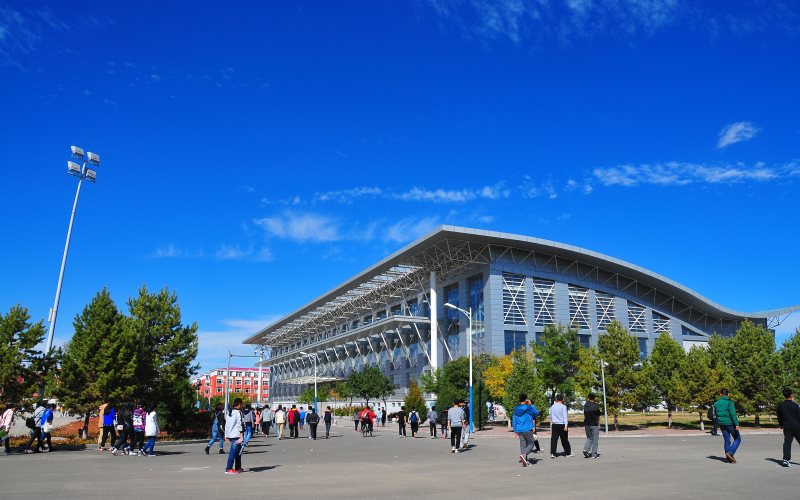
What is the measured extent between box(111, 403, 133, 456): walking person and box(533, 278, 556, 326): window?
47892mm

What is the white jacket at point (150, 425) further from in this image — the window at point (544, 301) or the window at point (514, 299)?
the window at point (544, 301)

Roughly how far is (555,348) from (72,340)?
1145 inches

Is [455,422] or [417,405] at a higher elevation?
[417,405]

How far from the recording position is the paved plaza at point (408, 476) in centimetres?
1079

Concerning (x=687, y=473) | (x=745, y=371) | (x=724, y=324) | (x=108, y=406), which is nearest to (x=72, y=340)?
(x=108, y=406)

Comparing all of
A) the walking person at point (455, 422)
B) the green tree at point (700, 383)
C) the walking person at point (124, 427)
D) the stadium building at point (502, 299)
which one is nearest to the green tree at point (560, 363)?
the green tree at point (700, 383)

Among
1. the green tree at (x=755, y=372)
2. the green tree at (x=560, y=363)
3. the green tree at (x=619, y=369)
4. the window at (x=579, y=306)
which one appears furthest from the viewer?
the window at (x=579, y=306)

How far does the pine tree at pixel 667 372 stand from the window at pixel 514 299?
1755 cm

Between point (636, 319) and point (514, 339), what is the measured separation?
55.7 feet

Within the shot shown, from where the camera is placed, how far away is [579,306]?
65.7m

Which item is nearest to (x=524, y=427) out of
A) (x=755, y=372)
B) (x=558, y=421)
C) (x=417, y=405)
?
(x=558, y=421)

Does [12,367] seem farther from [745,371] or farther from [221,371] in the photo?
[221,371]

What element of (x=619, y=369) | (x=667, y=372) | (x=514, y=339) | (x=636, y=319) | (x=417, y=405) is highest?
(x=636, y=319)

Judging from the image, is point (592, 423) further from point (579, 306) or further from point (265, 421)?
point (579, 306)
